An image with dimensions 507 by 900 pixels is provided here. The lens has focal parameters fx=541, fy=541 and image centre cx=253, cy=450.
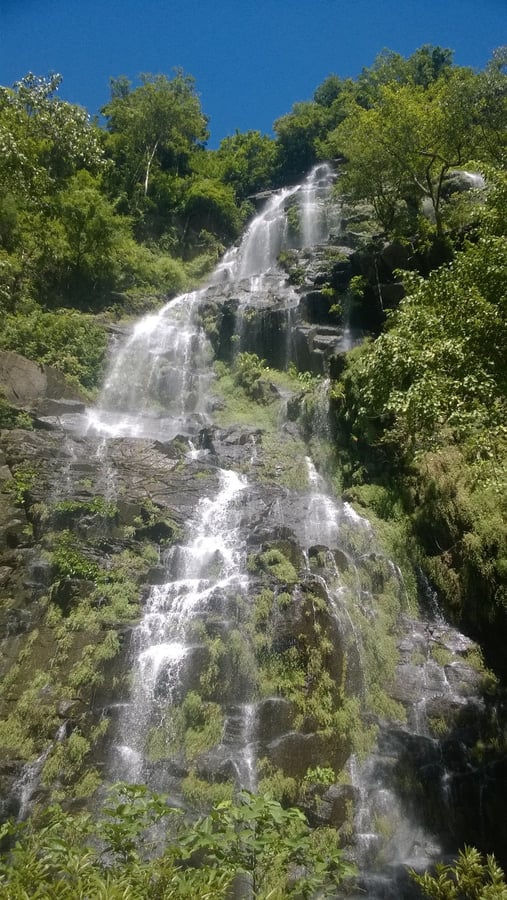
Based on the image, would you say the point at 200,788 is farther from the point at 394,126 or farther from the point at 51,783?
the point at 394,126

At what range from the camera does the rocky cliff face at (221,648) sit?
819 centimetres

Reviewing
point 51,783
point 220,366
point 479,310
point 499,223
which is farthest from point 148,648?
point 220,366

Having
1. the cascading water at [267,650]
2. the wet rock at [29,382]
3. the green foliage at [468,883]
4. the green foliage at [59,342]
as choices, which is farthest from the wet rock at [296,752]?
the green foliage at [59,342]

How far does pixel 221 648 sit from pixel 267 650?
0.81 meters

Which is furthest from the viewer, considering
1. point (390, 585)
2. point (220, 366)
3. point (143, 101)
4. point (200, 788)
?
point (143, 101)

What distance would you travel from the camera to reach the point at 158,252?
30.9m

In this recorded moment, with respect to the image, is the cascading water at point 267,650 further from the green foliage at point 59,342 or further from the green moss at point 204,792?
the green foliage at point 59,342

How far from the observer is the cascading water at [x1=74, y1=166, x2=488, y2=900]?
827cm

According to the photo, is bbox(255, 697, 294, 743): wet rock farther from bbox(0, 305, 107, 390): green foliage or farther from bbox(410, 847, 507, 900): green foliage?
bbox(0, 305, 107, 390): green foliage

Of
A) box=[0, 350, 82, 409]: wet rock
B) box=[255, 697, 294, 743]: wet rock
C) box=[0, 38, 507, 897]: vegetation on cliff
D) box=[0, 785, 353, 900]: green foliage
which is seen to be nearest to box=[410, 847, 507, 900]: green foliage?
box=[0, 38, 507, 897]: vegetation on cliff

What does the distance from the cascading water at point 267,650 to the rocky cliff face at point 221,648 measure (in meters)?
0.03

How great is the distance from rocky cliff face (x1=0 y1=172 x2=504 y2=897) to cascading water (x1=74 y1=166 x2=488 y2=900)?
3 centimetres

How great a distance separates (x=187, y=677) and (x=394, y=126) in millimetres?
17573

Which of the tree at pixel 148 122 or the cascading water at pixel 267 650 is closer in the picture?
the cascading water at pixel 267 650
